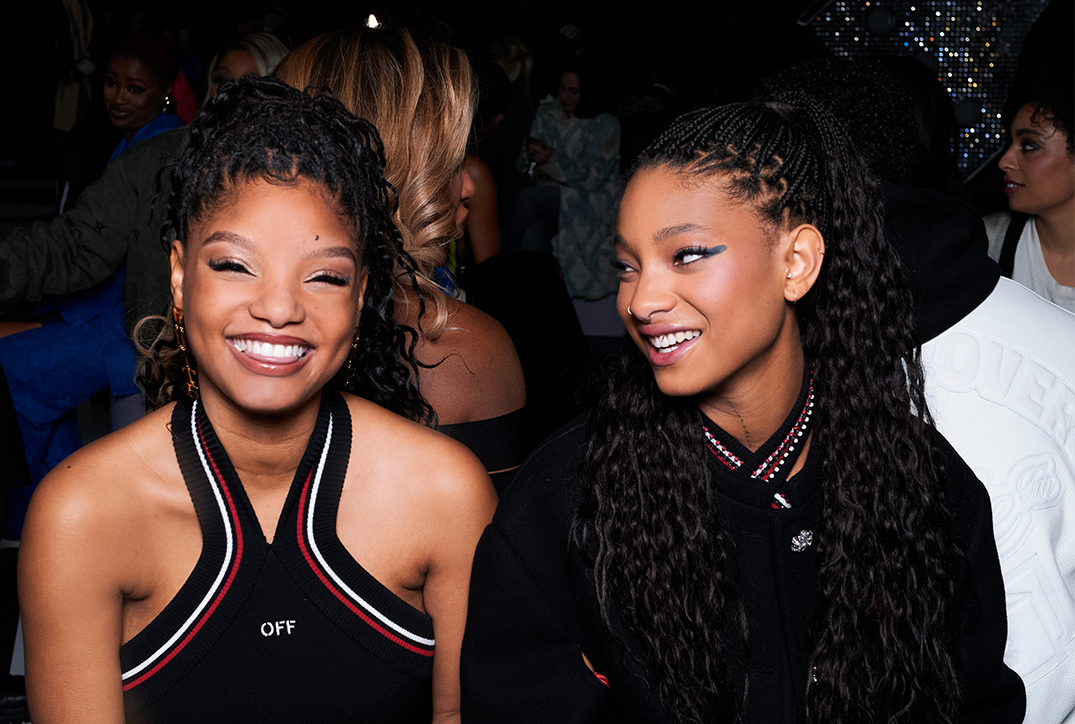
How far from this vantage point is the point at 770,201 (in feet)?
4.18

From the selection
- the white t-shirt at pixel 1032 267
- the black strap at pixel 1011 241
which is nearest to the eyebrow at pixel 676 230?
the white t-shirt at pixel 1032 267

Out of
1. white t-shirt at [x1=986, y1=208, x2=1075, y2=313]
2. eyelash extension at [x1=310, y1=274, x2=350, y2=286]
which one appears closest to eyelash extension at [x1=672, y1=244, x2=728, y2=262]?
eyelash extension at [x1=310, y1=274, x2=350, y2=286]

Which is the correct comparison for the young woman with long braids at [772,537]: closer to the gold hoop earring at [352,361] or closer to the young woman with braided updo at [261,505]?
the young woman with braided updo at [261,505]

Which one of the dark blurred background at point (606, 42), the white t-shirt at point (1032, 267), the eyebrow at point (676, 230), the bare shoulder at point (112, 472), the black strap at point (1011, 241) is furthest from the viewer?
the dark blurred background at point (606, 42)

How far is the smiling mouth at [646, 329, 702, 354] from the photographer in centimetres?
127

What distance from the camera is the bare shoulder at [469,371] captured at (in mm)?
1854

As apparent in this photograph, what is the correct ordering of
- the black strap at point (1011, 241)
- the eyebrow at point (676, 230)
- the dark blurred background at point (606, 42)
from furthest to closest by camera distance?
1. the dark blurred background at point (606, 42)
2. the black strap at point (1011, 241)
3. the eyebrow at point (676, 230)

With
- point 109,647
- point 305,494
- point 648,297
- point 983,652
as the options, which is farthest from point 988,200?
point 109,647

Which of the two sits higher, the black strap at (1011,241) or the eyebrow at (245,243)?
the eyebrow at (245,243)

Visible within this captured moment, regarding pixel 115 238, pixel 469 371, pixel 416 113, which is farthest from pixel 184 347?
pixel 115 238

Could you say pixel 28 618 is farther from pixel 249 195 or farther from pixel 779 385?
pixel 779 385

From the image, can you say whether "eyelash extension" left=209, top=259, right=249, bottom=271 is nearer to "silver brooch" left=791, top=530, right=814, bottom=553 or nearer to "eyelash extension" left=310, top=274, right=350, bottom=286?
"eyelash extension" left=310, top=274, right=350, bottom=286

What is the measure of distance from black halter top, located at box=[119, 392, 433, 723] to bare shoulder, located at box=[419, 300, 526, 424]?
1.29ft

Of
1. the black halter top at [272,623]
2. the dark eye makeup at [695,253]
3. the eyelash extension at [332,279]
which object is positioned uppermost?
the dark eye makeup at [695,253]
